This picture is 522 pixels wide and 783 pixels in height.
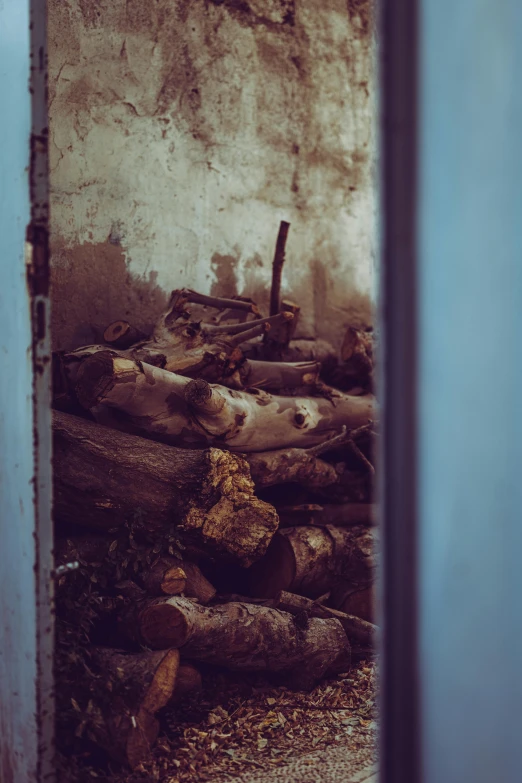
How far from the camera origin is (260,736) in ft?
9.69

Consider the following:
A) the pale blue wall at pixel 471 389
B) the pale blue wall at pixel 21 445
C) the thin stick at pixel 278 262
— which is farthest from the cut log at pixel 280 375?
the pale blue wall at pixel 471 389

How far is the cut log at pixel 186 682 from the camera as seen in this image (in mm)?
3061

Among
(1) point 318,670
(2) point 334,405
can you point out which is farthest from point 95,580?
(2) point 334,405

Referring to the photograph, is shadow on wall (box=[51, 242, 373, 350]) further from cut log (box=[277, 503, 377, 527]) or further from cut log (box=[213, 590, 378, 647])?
cut log (box=[213, 590, 378, 647])

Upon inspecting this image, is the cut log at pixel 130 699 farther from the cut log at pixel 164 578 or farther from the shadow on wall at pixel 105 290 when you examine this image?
the shadow on wall at pixel 105 290

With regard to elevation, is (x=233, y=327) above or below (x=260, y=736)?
above

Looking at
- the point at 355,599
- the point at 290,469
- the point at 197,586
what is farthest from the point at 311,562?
the point at 197,586

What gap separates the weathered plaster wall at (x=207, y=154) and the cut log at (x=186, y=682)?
2.00m

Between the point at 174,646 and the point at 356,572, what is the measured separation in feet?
4.02

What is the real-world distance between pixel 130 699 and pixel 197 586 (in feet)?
2.28

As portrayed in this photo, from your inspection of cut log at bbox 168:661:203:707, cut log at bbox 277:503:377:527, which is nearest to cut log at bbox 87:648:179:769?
cut log at bbox 168:661:203:707

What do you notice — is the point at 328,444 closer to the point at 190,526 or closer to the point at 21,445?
the point at 190,526

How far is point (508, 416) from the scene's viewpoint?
4.04 feet

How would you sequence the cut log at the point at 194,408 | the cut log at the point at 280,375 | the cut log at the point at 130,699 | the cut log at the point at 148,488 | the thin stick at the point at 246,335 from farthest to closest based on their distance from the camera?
the cut log at the point at 280,375 → the thin stick at the point at 246,335 → the cut log at the point at 194,408 → the cut log at the point at 148,488 → the cut log at the point at 130,699
